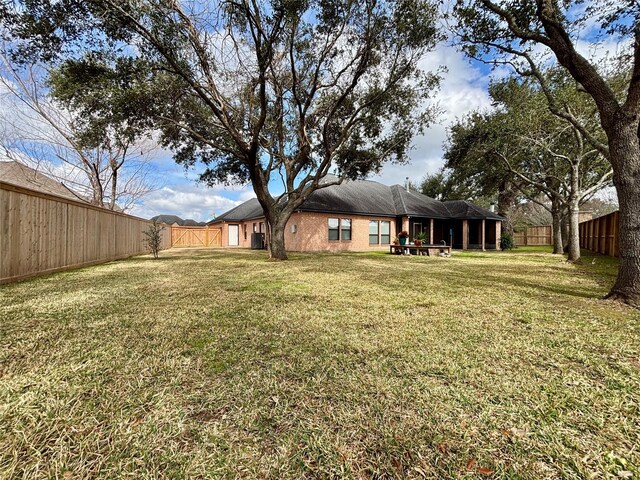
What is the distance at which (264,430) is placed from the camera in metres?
1.64

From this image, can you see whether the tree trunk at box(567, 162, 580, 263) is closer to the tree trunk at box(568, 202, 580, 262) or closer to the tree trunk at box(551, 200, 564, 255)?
the tree trunk at box(568, 202, 580, 262)

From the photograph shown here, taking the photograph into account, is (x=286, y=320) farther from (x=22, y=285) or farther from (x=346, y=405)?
(x=22, y=285)

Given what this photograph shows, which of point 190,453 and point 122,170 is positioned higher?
point 122,170

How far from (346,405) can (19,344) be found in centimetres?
320

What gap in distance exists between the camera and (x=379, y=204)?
20.6m

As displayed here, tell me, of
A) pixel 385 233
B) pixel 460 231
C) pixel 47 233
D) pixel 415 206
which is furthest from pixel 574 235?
pixel 47 233

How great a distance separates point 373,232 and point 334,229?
3.16 metres

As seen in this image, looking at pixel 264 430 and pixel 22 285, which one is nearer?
pixel 264 430

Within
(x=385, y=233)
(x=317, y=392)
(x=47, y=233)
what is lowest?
(x=317, y=392)

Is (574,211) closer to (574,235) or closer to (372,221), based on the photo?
(574,235)

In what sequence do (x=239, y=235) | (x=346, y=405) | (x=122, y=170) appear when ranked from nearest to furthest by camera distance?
(x=346, y=405), (x=122, y=170), (x=239, y=235)

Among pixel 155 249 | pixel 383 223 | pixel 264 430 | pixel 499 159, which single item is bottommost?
pixel 264 430

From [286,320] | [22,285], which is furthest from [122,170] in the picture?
[286,320]

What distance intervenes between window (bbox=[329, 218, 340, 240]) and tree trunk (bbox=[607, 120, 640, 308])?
46.6 ft
